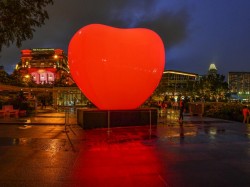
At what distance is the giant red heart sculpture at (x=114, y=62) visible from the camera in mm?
16766

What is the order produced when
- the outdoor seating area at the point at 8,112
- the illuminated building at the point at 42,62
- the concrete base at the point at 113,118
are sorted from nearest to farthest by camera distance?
1. the concrete base at the point at 113,118
2. the outdoor seating area at the point at 8,112
3. the illuminated building at the point at 42,62

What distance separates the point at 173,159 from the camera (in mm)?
9195

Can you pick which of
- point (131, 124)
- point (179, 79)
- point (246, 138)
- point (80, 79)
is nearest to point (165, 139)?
point (246, 138)

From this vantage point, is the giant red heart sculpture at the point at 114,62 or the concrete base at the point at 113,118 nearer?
the giant red heart sculpture at the point at 114,62

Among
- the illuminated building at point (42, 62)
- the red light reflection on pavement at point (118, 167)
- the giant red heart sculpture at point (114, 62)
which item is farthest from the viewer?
the illuminated building at point (42, 62)

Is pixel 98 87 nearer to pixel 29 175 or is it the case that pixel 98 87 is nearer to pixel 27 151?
pixel 27 151

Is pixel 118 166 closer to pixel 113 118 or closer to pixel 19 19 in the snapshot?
pixel 19 19

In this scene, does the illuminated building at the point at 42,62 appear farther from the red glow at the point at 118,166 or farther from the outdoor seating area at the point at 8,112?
the red glow at the point at 118,166

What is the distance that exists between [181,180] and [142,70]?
11.0 meters

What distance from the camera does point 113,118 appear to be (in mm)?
17828

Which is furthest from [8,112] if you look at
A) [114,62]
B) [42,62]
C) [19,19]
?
[42,62]

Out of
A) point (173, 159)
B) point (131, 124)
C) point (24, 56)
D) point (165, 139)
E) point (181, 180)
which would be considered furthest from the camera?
point (24, 56)

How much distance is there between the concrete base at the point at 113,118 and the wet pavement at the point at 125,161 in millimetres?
3462

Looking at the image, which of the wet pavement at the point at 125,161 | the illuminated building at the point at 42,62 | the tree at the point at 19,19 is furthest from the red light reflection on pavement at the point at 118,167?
the illuminated building at the point at 42,62
